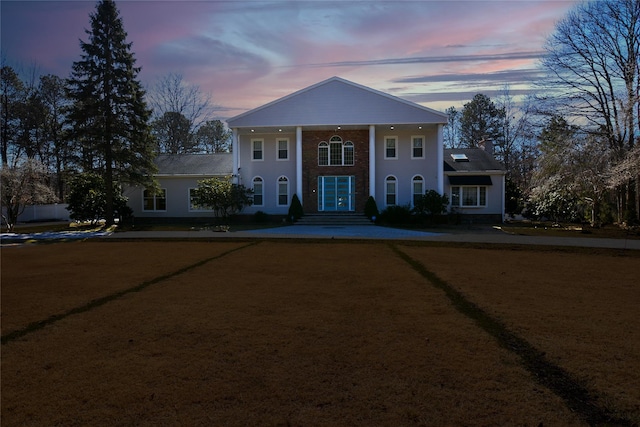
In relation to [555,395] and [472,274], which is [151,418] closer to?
[555,395]

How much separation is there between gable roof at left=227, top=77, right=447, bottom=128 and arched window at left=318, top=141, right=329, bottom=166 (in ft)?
6.39

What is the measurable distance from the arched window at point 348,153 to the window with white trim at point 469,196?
7029mm

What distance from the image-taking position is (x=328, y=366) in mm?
4023

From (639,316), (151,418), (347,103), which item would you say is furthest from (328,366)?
(347,103)

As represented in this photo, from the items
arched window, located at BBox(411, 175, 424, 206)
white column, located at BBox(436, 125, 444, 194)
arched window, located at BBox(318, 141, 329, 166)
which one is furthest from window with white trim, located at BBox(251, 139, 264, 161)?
white column, located at BBox(436, 125, 444, 194)

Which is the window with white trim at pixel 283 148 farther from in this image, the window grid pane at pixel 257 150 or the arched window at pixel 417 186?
the arched window at pixel 417 186

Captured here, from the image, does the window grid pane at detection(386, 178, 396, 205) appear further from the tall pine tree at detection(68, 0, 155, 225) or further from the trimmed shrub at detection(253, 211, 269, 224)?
the tall pine tree at detection(68, 0, 155, 225)

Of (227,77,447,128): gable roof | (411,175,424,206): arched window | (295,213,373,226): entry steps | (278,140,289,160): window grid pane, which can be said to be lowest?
(295,213,373,226): entry steps

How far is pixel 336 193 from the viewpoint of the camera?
2677 cm

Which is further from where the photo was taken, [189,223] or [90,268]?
[189,223]

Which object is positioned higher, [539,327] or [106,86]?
[106,86]

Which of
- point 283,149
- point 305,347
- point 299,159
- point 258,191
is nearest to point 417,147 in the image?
point 299,159

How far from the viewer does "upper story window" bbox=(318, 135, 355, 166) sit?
87.9ft

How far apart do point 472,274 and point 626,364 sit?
4.99 m
